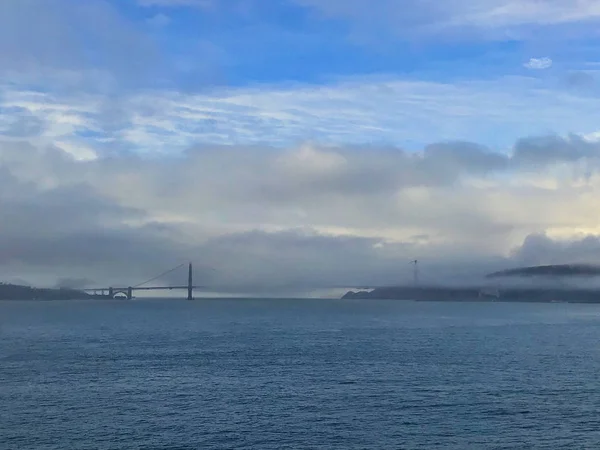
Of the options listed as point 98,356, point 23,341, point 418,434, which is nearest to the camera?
point 418,434

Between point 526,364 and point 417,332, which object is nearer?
point 526,364

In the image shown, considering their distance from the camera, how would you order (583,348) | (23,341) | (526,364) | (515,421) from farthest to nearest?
(23,341), (583,348), (526,364), (515,421)

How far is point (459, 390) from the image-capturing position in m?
50.0

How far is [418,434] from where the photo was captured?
1473 inches

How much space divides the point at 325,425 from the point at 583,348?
178 ft

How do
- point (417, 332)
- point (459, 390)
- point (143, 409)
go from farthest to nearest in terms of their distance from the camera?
point (417, 332), point (459, 390), point (143, 409)

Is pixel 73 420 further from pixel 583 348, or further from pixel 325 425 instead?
pixel 583 348

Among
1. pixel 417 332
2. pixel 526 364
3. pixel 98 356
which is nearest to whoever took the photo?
pixel 526 364

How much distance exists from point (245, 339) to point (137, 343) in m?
14.7

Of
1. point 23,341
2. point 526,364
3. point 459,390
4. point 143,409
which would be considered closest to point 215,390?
point 143,409

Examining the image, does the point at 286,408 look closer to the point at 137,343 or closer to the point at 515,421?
the point at 515,421

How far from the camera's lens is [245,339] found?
93.6 meters

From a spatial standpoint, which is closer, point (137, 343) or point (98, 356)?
point (98, 356)

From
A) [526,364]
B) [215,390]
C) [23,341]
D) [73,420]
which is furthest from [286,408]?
[23,341]
